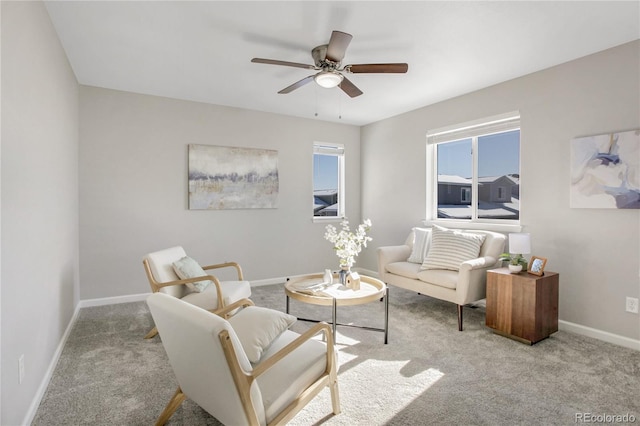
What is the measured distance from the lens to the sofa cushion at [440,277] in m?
3.57

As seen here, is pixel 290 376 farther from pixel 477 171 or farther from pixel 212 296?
pixel 477 171

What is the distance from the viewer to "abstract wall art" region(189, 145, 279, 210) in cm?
477

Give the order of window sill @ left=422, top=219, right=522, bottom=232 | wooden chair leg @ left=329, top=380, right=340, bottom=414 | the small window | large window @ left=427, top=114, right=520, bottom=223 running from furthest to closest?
the small window → large window @ left=427, top=114, right=520, bottom=223 → window sill @ left=422, top=219, right=522, bottom=232 → wooden chair leg @ left=329, top=380, right=340, bottom=414

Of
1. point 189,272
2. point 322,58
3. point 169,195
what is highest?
point 322,58

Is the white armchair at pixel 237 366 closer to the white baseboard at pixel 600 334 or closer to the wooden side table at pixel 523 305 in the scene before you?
the wooden side table at pixel 523 305

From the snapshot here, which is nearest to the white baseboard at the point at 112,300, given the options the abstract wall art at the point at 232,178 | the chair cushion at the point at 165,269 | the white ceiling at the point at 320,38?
the chair cushion at the point at 165,269

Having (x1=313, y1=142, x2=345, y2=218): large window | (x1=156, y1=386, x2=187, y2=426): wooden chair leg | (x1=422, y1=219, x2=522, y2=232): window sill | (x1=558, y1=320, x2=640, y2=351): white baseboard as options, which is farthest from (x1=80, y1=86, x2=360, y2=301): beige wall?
(x1=558, y1=320, x2=640, y2=351): white baseboard

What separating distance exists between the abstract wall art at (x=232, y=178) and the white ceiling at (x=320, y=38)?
99 centimetres

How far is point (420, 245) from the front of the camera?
444cm

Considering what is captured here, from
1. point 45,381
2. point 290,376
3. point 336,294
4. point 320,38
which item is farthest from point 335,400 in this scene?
point 320,38

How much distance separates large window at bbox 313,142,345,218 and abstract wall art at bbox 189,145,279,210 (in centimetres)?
81

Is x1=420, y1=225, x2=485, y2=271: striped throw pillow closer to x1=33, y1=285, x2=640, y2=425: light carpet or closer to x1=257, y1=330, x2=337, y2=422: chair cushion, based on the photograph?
x1=33, y1=285, x2=640, y2=425: light carpet

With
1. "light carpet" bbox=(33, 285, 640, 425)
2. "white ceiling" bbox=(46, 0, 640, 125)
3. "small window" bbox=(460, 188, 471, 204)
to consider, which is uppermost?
"white ceiling" bbox=(46, 0, 640, 125)

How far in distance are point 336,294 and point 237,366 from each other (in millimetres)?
1758
